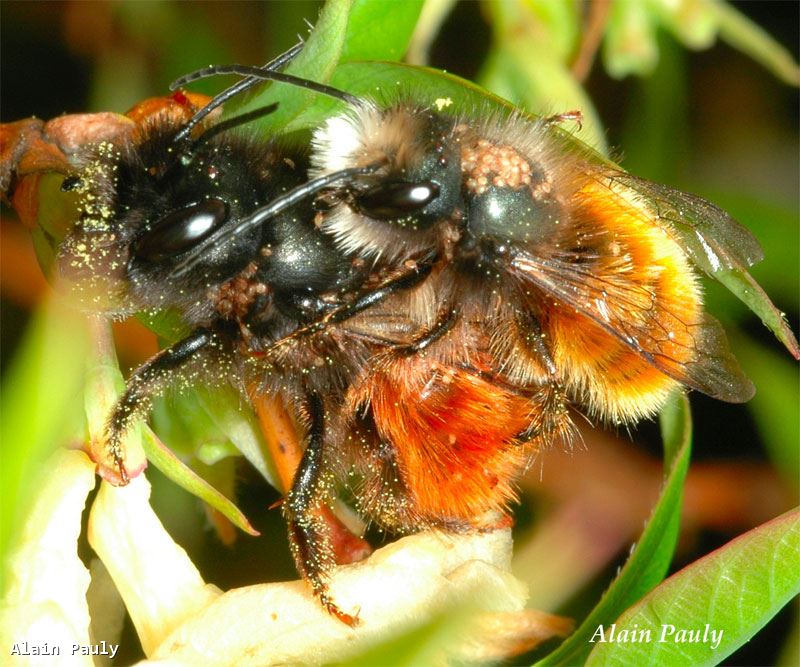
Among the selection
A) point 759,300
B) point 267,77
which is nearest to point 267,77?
point 267,77

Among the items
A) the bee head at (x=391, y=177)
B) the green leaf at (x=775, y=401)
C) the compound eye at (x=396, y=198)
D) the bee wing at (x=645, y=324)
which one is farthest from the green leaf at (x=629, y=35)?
the compound eye at (x=396, y=198)

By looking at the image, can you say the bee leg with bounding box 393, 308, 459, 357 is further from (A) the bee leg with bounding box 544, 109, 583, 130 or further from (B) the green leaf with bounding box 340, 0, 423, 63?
(B) the green leaf with bounding box 340, 0, 423, 63

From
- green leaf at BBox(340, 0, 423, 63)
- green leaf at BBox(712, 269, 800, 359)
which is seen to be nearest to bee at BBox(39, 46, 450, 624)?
green leaf at BBox(340, 0, 423, 63)

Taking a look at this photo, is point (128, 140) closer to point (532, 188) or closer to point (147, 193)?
point (147, 193)

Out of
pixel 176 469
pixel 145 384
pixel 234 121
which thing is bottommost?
pixel 176 469

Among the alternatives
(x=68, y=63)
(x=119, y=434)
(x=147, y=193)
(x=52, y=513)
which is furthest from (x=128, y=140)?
(x=68, y=63)

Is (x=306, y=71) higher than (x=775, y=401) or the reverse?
higher

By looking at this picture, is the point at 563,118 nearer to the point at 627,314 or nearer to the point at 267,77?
the point at 627,314
